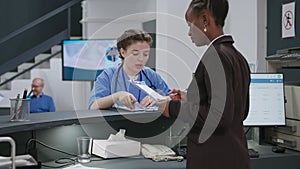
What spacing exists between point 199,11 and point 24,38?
7098 millimetres

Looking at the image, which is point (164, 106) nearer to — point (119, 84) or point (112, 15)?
point (119, 84)

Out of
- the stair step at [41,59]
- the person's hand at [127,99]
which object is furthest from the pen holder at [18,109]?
the stair step at [41,59]

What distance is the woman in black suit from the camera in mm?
1564

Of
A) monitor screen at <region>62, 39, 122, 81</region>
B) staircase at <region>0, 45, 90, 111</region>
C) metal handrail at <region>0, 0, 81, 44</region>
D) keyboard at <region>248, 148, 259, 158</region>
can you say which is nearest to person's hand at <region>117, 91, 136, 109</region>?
keyboard at <region>248, 148, 259, 158</region>

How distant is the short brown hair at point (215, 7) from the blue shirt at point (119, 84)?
0.92m

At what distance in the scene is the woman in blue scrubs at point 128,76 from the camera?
2520 millimetres

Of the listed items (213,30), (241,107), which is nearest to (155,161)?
(241,107)

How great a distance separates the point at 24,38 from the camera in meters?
8.23

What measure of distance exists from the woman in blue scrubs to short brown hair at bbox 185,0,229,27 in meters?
0.89

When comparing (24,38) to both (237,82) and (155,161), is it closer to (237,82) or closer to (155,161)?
(155,161)

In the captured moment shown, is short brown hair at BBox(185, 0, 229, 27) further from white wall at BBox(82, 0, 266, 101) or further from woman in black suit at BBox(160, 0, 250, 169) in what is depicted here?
white wall at BBox(82, 0, 266, 101)

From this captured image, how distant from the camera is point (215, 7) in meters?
1.64

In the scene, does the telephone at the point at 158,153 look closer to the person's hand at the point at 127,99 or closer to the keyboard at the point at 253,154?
the person's hand at the point at 127,99

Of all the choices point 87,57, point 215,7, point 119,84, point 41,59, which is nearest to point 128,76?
point 119,84
